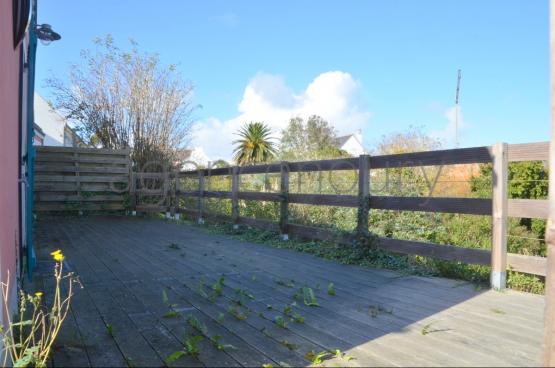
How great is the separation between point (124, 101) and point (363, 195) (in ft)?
31.0

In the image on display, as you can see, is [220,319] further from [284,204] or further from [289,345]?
[284,204]

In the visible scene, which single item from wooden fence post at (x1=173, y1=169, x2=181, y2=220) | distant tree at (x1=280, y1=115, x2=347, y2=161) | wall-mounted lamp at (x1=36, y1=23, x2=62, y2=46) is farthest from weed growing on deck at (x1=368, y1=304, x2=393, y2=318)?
→ distant tree at (x1=280, y1=115, x2=347, y2=161)

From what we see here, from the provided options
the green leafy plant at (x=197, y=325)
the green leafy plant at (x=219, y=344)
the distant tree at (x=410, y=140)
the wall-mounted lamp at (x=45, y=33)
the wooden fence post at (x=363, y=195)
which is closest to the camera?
the green leafy plant at (x=219, y=344)

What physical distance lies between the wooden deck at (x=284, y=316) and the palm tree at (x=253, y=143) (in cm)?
2159

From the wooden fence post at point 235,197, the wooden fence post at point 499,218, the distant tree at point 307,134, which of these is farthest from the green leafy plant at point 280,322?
the distant tree at point 307,134

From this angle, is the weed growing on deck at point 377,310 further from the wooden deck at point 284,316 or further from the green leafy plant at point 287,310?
the green leafy plant at point 287,310

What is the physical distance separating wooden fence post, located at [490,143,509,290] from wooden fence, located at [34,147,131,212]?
981cm

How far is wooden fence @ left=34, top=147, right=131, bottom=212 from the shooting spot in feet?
34.5

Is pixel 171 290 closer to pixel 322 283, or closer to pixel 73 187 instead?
pixel 322 283

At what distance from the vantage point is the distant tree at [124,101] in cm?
1205

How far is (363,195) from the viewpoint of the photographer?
479 cm

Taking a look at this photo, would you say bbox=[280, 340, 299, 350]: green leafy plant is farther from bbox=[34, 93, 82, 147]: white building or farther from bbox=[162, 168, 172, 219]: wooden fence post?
bbox=[34, 93, 82, 147]: white building

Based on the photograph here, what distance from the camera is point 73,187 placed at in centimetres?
1080

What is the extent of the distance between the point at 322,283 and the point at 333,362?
167 centimetres
